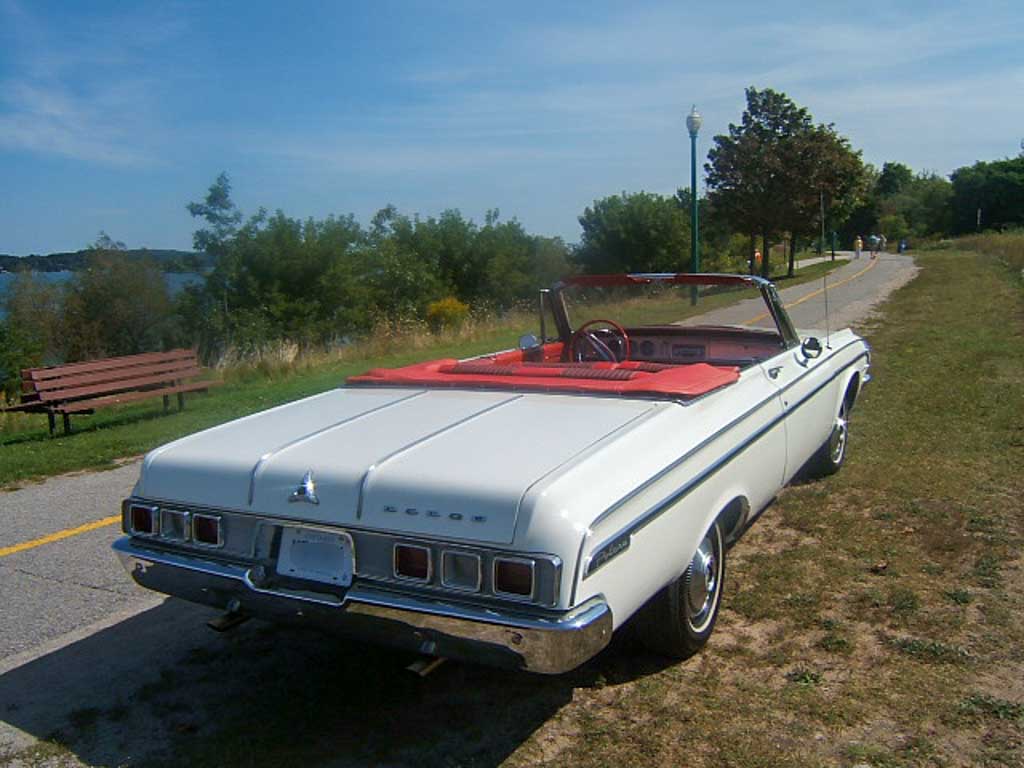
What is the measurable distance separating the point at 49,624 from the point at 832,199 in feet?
106

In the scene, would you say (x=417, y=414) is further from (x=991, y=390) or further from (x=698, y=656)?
(x=991, y=390)

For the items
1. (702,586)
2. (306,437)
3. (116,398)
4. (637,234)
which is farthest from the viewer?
(637,234)

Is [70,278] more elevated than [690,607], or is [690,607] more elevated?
[70,278]

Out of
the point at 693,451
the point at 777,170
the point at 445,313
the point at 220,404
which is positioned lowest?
the point at 445,313

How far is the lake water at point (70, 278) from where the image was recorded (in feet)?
99.1

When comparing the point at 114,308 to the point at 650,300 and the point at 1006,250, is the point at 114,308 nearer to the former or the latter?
the point at 650,300

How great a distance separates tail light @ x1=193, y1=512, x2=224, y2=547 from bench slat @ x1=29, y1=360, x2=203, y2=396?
291 inches

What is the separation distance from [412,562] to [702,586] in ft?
4.41

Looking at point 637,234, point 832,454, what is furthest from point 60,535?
point 637,234

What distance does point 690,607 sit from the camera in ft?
11.5

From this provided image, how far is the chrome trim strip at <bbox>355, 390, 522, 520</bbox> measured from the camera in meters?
2.88

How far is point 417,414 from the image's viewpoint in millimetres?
3707

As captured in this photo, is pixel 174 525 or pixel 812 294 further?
pixel 812 294

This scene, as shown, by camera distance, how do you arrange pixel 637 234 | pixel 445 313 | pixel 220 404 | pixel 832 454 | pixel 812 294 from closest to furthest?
pixel 832 454, pixel 220 404, pixel 812 294, pixel 445 313, pixel 637 234
